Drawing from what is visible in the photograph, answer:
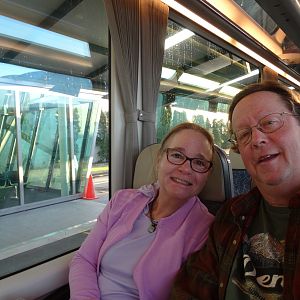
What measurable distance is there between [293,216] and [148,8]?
1870mm

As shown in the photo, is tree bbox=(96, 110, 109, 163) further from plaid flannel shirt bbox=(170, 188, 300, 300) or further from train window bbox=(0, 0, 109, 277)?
plaid flannel shirt bbox=(170, 188, 300, 300)

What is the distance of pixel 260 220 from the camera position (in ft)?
3.67

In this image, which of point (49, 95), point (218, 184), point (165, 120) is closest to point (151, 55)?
point (165, 120)

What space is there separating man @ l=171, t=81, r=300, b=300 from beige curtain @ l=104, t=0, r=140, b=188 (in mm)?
1093

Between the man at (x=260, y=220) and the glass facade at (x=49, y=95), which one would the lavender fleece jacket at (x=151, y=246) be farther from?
the glass facade at (x=49, y=95)

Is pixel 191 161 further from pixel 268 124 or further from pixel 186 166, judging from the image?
pixel 268 124

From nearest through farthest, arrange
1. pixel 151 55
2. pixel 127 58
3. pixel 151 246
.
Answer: pixel 151 246 < pixel 127 58 < pixel 151 55

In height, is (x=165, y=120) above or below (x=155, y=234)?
above

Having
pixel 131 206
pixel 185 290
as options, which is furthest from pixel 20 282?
pixel 185 290

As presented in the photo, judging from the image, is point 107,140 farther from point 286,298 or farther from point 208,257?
point 286,298

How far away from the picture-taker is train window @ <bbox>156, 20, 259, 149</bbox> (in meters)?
2.80

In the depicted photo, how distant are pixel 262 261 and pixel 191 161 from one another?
0.52 m

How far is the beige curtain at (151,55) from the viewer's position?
231cm

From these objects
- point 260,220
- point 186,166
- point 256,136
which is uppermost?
point 256,136
